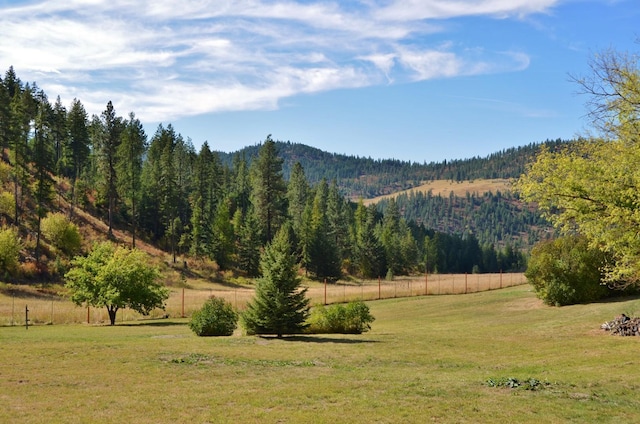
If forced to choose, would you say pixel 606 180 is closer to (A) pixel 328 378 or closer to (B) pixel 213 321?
(A) pixel 328 378

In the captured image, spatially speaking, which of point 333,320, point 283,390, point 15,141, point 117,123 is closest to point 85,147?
Answer: point 117,123

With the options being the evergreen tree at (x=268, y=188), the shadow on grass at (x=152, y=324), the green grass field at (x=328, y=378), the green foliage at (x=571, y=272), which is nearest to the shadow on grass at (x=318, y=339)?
the green grass field at (x=328, y=378)

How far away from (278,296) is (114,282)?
1814 cm

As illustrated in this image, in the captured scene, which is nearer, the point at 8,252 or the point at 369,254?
the point at 8,252

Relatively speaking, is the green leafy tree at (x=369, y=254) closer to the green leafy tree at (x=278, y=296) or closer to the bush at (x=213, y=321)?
the bush at (x=213, y=321)

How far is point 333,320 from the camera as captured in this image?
116ft

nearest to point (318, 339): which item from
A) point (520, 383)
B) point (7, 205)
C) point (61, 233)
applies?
point (520, 383)

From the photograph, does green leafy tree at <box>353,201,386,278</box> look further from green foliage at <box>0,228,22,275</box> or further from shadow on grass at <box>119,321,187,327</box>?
shadow on grass at <box>119,321,187,327</box>

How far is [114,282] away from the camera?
41875mm

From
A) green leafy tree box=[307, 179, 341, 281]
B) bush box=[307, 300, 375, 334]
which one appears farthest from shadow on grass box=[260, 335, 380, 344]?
green leafy tree box=[307, 179, 341, 281]

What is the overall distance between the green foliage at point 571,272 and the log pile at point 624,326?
13256 mm

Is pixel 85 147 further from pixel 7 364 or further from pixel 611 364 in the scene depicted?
pixel 611 364

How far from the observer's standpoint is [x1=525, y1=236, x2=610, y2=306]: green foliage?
1686 inches

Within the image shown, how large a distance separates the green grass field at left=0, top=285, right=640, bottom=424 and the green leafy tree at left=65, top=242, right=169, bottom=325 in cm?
873
